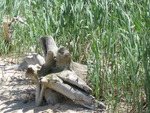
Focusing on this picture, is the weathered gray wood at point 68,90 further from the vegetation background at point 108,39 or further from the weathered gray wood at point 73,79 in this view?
the vegetation background at point 108,39

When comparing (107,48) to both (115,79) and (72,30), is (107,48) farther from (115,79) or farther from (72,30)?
(72,30)

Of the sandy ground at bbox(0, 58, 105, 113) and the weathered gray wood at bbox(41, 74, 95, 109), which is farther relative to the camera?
the sandy ground at bbox(0, 58, 105, 113)

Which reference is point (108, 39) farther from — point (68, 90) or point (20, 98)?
point (20, 98)

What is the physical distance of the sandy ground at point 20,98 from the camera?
163 inches

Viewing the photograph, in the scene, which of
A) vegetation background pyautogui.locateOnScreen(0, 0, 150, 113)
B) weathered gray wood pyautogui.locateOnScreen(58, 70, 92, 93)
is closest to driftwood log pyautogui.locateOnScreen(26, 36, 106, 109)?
weathered gray wood pyautogui.locateOnScreen(58, 70, 92, 93)

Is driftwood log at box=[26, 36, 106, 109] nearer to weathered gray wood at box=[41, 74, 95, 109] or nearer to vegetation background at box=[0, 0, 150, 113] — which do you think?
weathered gray wood at box=[41, 74, 95, 109]

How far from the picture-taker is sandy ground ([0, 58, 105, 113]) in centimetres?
413

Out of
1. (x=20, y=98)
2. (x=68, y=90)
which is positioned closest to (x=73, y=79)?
(x=68, y=90)

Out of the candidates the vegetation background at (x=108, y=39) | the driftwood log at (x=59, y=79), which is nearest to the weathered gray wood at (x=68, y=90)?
the driftwood log at (x=59, y=79)

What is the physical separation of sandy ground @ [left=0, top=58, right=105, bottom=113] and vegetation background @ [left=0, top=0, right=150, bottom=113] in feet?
1.17

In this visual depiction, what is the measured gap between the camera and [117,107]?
3.83 metres

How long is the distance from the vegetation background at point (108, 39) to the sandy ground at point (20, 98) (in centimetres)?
36

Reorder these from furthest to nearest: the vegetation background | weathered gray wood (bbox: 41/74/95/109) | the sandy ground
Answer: the sandy ground < weathered gray wood (bbox: 41/74/95/109) < the vegetation background

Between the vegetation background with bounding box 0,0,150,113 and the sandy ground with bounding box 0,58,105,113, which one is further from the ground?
the vegetation background with bounding box 0,0,150,113
